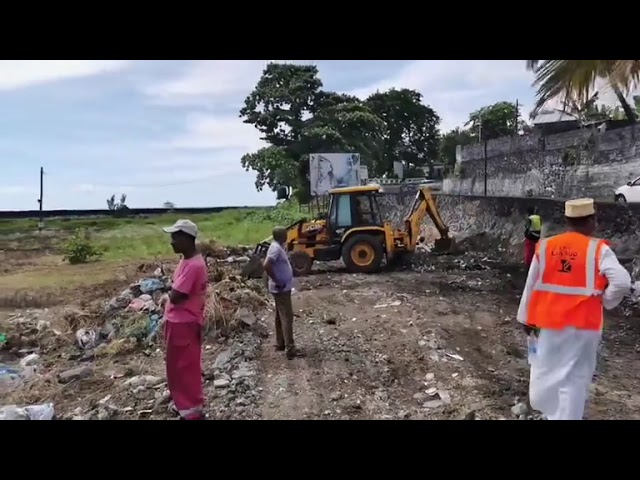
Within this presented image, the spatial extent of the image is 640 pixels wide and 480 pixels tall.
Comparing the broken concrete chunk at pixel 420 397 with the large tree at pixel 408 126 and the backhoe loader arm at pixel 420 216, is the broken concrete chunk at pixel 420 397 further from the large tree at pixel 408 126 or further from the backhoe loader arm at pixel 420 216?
the large tree at pixel 408 126

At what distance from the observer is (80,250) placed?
64.1ft

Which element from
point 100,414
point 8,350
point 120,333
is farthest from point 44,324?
point 100,414

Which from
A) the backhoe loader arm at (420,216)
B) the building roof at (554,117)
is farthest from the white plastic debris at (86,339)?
the building roof at (554,117)

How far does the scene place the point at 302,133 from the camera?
27656 millimetres

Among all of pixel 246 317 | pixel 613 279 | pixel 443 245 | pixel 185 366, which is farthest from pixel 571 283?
pixel 443 245

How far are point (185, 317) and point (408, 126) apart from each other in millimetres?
39951

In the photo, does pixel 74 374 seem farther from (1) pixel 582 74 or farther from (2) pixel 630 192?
(2) pixel 630 192

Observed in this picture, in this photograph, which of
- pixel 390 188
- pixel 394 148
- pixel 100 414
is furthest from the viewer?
pixel 394 148

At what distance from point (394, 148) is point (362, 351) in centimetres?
3657

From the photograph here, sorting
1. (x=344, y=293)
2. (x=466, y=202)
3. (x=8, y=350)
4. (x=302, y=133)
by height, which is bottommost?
(x=8, y=350)

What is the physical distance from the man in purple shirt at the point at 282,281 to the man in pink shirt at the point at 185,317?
2.06 meters

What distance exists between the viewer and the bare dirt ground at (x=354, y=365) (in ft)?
17.7

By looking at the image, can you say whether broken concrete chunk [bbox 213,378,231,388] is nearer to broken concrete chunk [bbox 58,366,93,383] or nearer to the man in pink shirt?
the man in pink shirt

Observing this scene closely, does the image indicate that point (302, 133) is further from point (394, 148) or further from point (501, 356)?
point (501, 356)
